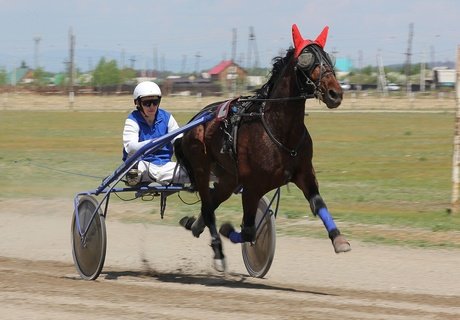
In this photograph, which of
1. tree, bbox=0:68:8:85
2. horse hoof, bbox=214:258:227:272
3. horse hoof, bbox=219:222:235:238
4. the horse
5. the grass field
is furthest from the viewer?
tree, bbox=0:68:8:85

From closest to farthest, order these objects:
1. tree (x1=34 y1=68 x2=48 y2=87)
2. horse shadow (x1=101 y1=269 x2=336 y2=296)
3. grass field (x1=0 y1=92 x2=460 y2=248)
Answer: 1. horse shadow (x1=101 y1=269 x2=336 y2=296)
2. grass field (x1=0 y1=92 x2=460 y2=248)
3. tree (x1=34 y1=68 x2=48 y2=87)

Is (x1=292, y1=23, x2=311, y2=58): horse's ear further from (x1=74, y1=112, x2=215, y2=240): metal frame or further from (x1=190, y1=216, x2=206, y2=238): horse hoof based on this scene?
(x1=190, y1=216, x2=206, y2=238): horse hoof

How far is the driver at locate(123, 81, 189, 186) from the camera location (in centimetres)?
964

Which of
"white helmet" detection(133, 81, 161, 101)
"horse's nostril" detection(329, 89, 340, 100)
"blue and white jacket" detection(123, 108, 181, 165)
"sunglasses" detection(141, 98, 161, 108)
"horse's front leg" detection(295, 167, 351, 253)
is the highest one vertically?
"horse's nostril" detection(329, 89, 340, 100)

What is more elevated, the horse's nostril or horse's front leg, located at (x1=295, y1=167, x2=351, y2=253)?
the horse's nostril

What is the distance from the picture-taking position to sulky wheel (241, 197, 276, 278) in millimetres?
9414

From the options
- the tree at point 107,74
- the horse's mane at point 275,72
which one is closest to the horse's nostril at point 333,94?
the horse's mane at point 275,72

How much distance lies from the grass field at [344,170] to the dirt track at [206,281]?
103 cm

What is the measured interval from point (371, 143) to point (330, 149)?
3231 millimetres

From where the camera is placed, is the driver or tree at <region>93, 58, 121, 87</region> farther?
tree at <region>93, 58, 121, 87</region>

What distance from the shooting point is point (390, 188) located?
18.9 m

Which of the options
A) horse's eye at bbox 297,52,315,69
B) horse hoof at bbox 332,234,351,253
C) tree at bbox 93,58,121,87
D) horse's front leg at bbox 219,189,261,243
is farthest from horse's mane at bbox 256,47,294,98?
tree at bbox 93,58,121,87

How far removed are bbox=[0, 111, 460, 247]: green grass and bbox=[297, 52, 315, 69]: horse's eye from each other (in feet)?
6.10

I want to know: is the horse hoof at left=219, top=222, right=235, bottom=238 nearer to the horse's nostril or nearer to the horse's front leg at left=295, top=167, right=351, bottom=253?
the horse's front leg at left=295, top=167, right=351, bottom=253
